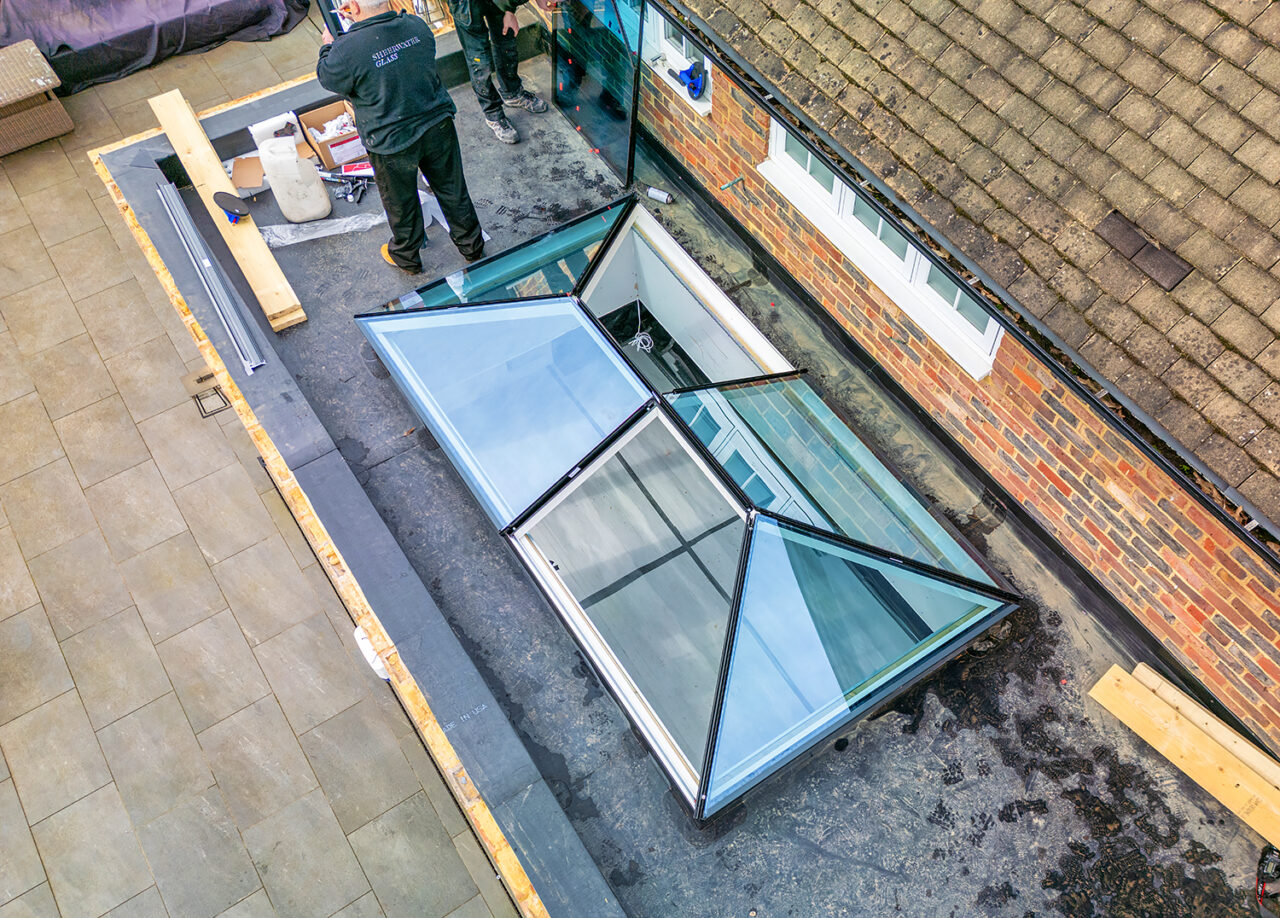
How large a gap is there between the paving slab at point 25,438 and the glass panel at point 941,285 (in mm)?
7955

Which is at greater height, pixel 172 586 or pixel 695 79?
pixel 695 79

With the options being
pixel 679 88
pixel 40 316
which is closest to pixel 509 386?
pixel 679 88

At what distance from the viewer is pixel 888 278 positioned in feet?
17.5

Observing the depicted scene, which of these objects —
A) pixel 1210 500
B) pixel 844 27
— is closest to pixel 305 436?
pixel 844 27

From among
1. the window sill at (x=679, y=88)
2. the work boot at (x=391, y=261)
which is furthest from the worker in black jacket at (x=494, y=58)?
the work boot at (x=391, y=261)

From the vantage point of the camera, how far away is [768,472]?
5375mm

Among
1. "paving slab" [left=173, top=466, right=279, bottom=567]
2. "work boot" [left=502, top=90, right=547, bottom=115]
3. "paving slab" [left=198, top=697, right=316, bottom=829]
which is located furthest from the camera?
"paving slab" [left=173, top=466, right=279, bottom=567]

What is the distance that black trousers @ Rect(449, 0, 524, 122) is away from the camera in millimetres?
7145

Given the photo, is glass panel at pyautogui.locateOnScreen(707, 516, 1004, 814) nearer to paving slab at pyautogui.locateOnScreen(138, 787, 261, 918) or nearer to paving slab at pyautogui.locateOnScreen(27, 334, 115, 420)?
paving slab at pyautogui.locateOnScreen(138, 787, 261, 918)

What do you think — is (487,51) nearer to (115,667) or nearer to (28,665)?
(115,667)

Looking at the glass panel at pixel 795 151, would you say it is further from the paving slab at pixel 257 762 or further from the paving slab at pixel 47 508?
the paving slab at pixel 47 508

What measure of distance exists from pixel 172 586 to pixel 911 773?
6287mm

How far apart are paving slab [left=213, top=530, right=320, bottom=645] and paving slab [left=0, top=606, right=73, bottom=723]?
A: 1.40 m

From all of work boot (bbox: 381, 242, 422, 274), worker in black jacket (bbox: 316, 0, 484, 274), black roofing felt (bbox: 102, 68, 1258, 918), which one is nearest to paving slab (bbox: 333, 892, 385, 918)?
black roofing felt (bbox: 102, 68, 1258, 918)
